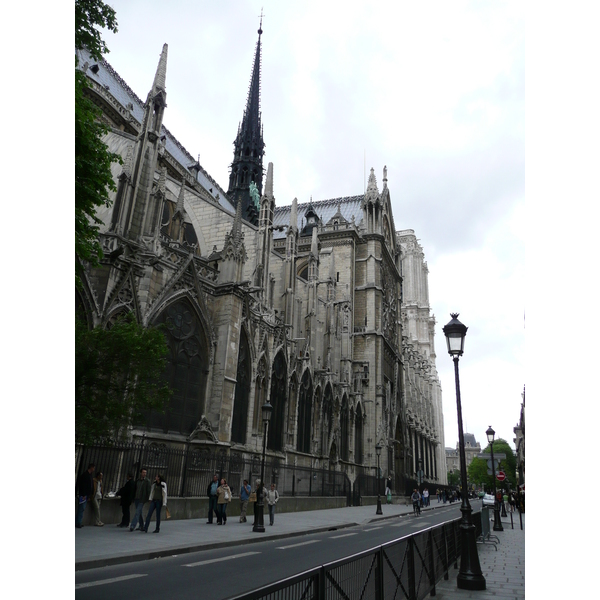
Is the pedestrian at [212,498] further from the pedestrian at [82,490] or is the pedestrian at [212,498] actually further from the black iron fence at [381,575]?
the black iron fence at [381,575]

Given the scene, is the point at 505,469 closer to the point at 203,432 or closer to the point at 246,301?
the point at 246,301

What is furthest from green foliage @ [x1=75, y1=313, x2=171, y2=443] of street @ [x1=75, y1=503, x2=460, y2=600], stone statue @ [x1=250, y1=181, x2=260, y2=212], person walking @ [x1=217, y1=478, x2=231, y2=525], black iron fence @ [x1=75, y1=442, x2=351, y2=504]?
stone statue @ [x1=250, y1=181, x2=260, y2=212]

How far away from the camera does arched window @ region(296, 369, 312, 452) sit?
3091cm

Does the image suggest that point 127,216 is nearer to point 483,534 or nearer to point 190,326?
point 190,326

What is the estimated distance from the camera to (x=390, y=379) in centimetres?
5244

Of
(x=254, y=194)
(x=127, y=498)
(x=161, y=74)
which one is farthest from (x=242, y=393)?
(x=254, y=194)

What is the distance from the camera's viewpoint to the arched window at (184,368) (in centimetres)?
1988

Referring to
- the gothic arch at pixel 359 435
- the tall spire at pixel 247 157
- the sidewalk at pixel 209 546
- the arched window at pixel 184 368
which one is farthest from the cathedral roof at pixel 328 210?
the sidewalk at pixel 209 546

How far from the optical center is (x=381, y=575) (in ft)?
16.8

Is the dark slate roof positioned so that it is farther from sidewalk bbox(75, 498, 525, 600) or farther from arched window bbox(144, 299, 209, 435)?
sidewalk bbox(75, 498, 525, 600)

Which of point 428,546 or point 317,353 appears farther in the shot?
point 317,353

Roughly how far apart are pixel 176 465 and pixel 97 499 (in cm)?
370
